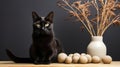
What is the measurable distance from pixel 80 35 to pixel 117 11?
32cm

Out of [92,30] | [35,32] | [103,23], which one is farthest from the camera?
[92,30]

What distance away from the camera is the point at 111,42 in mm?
1914

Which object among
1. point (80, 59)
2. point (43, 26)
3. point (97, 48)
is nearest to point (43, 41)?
point (43, 26)

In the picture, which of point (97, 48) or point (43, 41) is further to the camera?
point (97, 48)

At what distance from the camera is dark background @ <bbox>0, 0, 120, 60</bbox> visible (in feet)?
6.07

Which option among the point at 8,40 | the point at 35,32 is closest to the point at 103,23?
the point at 35,32

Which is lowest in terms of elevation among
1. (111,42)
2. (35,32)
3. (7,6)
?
A: (111,42)

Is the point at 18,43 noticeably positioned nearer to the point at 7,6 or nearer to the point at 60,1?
the point at 7,6

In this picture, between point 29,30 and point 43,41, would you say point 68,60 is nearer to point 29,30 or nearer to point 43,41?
point 43,41

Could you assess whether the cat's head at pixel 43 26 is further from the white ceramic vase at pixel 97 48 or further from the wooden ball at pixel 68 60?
the white ceramic vase at pixel 97 48

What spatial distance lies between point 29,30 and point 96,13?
49 centimetres

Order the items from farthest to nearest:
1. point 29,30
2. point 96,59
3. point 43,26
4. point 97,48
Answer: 1. point 29,30
2. point 97,48
3. point 96,59
4. point 43,26

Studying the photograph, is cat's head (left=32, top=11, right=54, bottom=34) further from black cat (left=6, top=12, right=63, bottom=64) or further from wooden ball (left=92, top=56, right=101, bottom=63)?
wooden ball (left=92, top=56, right=101, bottom=63)

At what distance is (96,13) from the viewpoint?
1.91 metres
